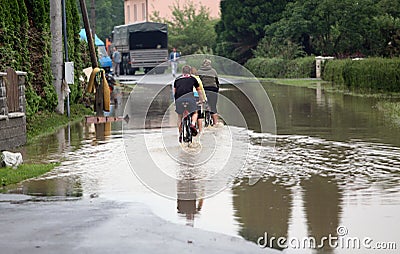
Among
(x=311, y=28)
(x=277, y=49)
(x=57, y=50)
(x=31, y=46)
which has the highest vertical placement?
(x=311, y=28)

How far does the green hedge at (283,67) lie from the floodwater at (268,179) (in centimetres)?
2687

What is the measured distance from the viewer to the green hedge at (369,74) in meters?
33.6

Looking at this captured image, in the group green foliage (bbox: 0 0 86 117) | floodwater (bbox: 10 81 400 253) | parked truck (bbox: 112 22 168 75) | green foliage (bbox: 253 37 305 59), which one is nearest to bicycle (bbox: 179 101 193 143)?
floodwater (bbox: 10 81 400 253)

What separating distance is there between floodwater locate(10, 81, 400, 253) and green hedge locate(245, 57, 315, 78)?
26.9m

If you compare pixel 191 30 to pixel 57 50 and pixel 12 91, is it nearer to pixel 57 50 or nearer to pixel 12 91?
pixel 57 50

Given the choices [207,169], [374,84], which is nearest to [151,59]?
[374,84]

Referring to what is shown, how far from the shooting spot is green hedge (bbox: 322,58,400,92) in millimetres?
33625

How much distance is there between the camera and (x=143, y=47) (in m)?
64.8

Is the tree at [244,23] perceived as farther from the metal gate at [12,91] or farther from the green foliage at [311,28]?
the metal gate at [12,91]

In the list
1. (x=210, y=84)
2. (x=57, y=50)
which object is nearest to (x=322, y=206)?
(x=210, y=84)

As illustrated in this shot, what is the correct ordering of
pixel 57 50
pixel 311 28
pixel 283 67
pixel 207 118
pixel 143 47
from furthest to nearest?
pixel 143 47 → pixel 311 28 → pixel 283 67 → pixel 57 50 → pixel 207 118

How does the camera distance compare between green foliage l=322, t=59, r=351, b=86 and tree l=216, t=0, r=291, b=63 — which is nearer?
green foliage l=322, t=59, r=351, b=86

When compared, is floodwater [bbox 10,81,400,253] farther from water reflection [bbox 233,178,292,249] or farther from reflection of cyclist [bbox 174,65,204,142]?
reflection of cyclist [bbox 174,65,204,142]

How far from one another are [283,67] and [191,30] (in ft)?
86.4
